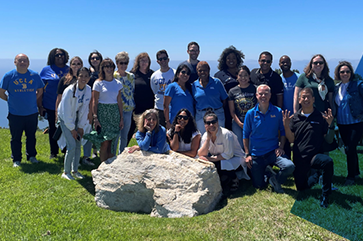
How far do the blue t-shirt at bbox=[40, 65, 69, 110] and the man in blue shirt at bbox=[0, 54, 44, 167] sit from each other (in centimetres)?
24

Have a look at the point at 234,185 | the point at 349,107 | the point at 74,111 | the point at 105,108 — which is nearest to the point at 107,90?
the point at 105,108

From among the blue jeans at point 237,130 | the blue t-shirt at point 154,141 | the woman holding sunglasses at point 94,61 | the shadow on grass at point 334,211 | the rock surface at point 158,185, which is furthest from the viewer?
the woman holding sunglasses at point 94,61

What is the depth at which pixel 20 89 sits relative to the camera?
280 inches

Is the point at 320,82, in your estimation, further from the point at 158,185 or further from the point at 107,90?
the point at 107,90

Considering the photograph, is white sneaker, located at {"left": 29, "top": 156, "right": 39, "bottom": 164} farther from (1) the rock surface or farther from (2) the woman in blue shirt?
(2) the woman in blue shirt

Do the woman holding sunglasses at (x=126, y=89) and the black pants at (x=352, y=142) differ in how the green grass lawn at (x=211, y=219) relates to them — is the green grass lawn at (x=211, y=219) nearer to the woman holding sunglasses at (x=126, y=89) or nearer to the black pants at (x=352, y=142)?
the black pants at (x=352, y=142)

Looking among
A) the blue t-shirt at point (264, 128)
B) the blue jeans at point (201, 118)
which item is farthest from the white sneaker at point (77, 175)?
the blue t-shirt at point (264, 128)

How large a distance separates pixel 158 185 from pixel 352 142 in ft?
11.7

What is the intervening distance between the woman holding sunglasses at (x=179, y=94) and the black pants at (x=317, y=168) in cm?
234

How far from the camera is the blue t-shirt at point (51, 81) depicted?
762 centimetres

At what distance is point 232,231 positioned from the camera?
15.1 ft

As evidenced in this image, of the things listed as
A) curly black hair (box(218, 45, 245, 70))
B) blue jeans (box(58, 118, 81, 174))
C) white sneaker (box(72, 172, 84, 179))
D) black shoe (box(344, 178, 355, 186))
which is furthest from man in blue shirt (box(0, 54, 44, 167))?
black shoe (box(344, 178, 355, 186))

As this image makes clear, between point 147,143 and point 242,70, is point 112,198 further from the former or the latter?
point 242,70

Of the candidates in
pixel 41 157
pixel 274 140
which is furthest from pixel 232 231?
pixel 41 157
